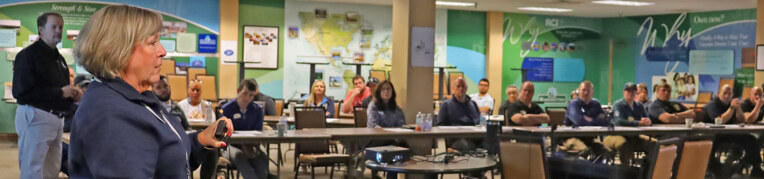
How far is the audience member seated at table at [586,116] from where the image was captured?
378 inches

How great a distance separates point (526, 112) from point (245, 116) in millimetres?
3543

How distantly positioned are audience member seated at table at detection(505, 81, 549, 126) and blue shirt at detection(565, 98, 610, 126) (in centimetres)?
30

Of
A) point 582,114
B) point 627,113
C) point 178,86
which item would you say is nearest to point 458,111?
point 582,114

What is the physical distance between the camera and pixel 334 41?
15641 millimetres

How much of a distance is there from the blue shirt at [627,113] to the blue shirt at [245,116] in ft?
13.8

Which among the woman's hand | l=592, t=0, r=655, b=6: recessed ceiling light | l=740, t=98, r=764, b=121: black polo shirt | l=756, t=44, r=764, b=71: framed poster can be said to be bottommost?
l=740, t=98, r=764, b=121: black polo shirt

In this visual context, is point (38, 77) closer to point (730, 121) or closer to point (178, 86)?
point (178, 86)

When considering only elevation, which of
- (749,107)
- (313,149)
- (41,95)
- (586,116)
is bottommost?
(313,149)

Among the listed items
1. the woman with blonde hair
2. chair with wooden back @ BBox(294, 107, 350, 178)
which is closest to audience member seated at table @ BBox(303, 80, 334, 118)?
chair with wooden back @ BBox(294, 107, 350, 178)

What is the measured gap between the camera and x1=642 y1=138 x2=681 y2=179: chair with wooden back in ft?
16.9

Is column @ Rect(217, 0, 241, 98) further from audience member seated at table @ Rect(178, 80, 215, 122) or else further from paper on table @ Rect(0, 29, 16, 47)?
audience member seated at table @ Rect(178, 80, 215, 122)

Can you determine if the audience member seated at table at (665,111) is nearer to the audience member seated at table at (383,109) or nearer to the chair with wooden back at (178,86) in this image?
the audience member seated at table at (383,109)

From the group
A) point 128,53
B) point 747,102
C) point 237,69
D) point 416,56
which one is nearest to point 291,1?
point 237,69

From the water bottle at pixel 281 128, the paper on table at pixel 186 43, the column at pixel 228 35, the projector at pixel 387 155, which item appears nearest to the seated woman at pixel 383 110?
the water bottle at pixel 281 128
